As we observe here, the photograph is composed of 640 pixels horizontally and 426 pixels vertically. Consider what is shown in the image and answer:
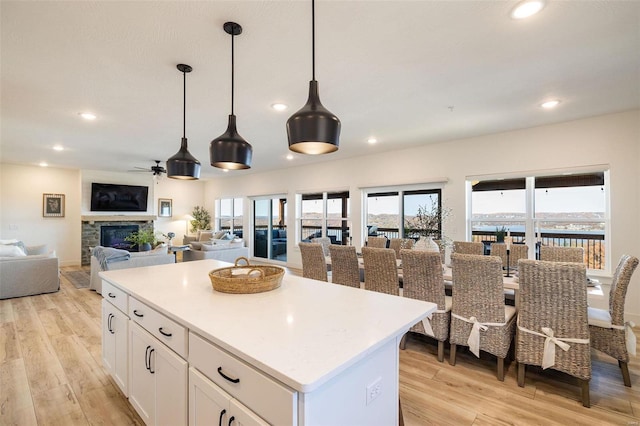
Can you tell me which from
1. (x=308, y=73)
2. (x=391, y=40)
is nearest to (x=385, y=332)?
(x=391, y=40)

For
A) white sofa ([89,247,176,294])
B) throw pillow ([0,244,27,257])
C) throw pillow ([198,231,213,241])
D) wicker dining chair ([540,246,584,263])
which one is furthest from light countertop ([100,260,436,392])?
throw pillow ([198,231,213,241])

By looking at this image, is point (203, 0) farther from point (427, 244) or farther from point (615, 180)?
point (615, 180)

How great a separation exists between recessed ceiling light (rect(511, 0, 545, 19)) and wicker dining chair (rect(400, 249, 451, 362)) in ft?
5.94

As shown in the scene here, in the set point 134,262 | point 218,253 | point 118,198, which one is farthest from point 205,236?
point 134,262

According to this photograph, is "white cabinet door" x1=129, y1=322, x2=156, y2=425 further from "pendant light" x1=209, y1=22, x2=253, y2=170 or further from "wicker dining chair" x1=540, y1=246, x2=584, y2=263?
"wicker dining chair" x1=540, y1=246, x2=584, y2=263

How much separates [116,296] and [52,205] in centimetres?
770

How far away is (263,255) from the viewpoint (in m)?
8.57

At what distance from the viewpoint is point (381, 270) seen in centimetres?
310

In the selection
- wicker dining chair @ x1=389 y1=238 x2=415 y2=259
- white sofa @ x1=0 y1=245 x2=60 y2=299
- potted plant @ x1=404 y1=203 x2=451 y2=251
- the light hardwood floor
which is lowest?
the light hardwood floor

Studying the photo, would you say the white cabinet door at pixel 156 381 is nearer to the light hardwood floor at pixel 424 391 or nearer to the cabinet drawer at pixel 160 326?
the cabinet drawer at pixel 160 326

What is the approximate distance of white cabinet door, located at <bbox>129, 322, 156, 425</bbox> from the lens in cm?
169

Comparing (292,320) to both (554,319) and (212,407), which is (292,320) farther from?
(554,319)

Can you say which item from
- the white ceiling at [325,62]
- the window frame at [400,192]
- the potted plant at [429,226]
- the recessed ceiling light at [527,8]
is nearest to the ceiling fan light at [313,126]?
the white ceiling at [325,62]

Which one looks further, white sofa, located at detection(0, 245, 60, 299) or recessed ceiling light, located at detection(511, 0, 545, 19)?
white sofa, located at detection(0, 245, 60, 299)
